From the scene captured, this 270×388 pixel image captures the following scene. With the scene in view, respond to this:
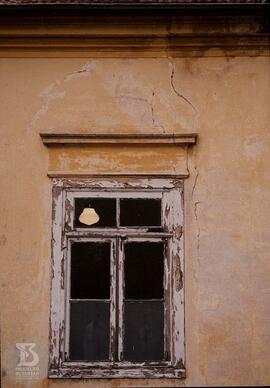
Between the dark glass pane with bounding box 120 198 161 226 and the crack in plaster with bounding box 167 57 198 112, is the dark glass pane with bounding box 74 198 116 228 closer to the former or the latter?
the dark glass pane with bounding box 120 198 161 226

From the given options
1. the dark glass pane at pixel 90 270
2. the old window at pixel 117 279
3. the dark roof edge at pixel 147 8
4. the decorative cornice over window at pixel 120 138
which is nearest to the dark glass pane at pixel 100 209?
the old window at pixel 117 279

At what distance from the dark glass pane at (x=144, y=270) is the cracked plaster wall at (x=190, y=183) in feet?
0.93

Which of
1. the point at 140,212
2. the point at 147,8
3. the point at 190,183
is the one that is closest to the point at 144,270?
the point at 140,212

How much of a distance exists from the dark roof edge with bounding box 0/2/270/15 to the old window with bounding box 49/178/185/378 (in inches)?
60.7

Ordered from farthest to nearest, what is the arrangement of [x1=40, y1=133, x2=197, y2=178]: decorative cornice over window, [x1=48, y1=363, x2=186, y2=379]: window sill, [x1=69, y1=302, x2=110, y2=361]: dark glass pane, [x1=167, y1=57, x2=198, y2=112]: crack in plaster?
[x1=167, y1=57, x2=198, y2=112]: crack in plaster
[x1=40, y1=133, x2=197, y2=178]: decorative cornice over window
[x1=69, y1=302, x2=110, y2=361]: dark glass pane
[x1=48, y1=363, x2=186, y2=379]: window sill

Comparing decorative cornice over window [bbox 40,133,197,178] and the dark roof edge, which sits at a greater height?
the dark roof edge

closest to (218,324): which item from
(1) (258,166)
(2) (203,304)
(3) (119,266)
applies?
(2) (203,304)

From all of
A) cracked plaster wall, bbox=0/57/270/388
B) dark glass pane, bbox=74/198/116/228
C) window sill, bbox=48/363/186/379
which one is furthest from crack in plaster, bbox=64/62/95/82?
window sill, bbox=48/363/186/379

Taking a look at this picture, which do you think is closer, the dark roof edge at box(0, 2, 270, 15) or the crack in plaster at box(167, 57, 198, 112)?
the dark roof edge at box(0, 2, 270, 15)

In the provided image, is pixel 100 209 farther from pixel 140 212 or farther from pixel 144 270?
pixel 144 270

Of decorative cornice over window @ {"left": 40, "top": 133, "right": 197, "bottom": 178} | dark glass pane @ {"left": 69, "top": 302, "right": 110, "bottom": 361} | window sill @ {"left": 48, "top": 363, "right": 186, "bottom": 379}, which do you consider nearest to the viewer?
window sill @ {"left": 48, "top": 363, "right": 186, "bottom": 379}

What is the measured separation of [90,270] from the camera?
17.7ft

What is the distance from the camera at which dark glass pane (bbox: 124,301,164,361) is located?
5.27m

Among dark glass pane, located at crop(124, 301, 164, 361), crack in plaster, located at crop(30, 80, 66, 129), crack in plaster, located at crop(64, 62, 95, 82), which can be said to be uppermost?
crack in plaster, located at crop(64, 62, 95, 82)
